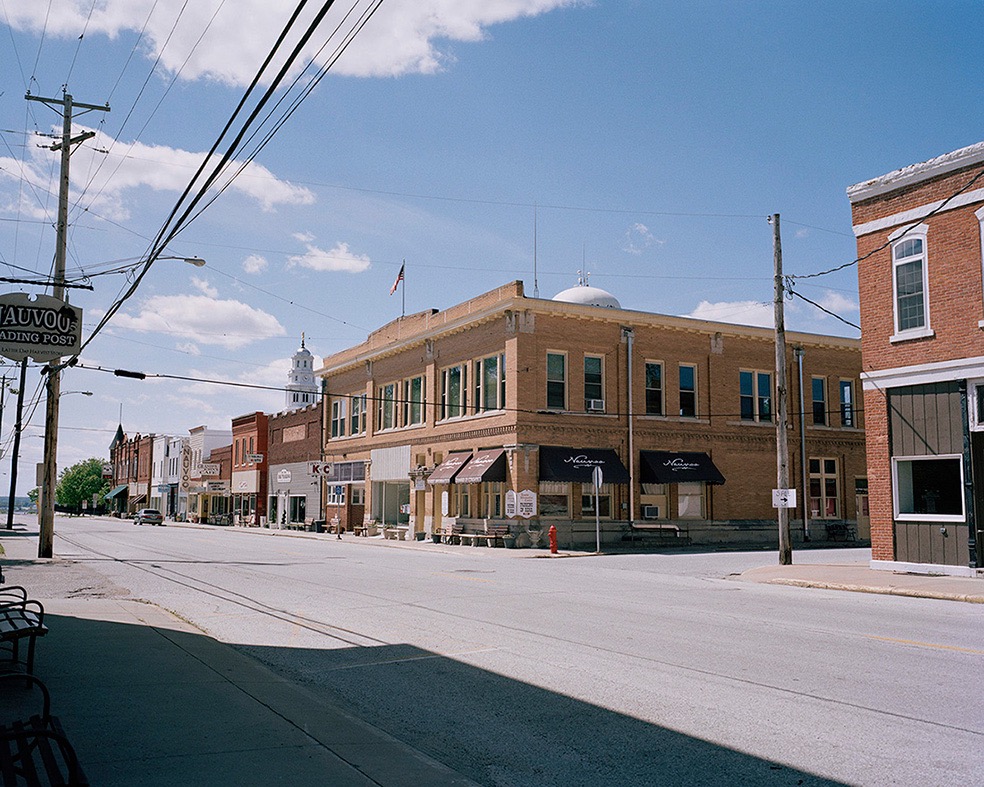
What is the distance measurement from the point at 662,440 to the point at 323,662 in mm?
29319

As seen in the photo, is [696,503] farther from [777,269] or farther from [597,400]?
[777,269]

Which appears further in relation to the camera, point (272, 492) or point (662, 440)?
point (272, 492)

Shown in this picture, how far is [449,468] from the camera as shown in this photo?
37.9 metres

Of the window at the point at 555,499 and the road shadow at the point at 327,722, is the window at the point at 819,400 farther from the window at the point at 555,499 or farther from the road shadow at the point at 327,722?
the road shadow at the point at 327,722

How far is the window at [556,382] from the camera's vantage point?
35.6m

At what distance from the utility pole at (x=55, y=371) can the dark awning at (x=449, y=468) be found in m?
16.3

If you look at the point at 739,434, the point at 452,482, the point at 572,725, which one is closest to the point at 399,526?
the point at 452,482

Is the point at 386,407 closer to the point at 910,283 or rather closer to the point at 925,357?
the point at 910,283

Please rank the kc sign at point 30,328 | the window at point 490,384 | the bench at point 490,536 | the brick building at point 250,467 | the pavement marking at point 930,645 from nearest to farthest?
the pavement marking at point 930,645 → the kc sign at point 30,328 → the bench at point 490,536 → the window at point 490,384 → the brick building at point 250,467

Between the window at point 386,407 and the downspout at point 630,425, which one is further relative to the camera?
the window at point 386,407

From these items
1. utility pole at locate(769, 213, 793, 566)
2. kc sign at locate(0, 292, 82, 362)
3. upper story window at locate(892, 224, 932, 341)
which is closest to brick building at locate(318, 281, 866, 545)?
utility pole at locate(769, 213, 793, 566)

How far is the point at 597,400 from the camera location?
36438 mm

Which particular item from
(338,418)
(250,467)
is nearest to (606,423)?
(338,418)

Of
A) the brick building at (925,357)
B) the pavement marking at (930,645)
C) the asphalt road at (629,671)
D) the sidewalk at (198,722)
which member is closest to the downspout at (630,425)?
the brick building at (925,357)
